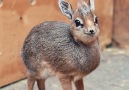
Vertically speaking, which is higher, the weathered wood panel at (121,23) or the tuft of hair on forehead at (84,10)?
the tuft of hair on forehead at (84,10)

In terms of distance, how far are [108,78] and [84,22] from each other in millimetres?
1010

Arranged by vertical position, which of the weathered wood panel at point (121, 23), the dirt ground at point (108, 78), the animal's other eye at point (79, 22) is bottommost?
the dirt ground at point (108, 78)

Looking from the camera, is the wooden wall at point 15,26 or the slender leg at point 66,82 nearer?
the slender leg at point 66,82

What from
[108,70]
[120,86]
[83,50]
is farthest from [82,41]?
[108,70]

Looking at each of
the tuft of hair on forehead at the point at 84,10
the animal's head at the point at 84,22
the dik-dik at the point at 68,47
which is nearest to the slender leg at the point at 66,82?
the dik-dik at the point at 68,47

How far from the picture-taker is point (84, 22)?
1477 millimetres

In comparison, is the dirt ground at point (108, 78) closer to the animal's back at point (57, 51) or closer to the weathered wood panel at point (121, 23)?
the weathered wood panel at point (121, 23)

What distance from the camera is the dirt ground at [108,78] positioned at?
7.49 ft

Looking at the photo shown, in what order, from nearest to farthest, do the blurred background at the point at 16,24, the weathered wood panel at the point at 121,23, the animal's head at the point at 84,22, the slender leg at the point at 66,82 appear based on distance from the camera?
the animal's head at the point at 84,22, the slender leg at the point at 66,82, the blurred background at the point at 16,24, the weathered wood panel at the point at 121,23

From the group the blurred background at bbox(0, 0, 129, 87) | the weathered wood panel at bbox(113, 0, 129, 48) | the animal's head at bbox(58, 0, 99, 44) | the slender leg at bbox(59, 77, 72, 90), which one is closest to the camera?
the animal's head at bbox(58, 0, 99, 44)

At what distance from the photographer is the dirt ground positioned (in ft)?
7.49

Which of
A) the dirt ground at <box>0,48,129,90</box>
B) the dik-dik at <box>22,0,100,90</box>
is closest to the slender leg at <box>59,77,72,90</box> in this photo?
the dik-dik at <box>22,0,100,90</box>

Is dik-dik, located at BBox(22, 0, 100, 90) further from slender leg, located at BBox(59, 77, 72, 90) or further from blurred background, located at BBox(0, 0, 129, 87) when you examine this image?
blurred background, located at BBox(0, 0, 129, 87)

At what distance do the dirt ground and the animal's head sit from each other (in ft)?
2.62
